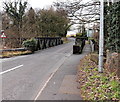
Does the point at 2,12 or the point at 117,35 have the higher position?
the point at 2,12

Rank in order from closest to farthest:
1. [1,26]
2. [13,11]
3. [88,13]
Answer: [88,13] → [1,26] → [13,11]

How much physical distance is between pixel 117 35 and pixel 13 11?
2217 centimetres

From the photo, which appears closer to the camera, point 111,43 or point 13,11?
point 111,43

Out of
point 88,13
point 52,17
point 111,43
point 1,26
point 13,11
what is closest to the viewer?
point 111,43

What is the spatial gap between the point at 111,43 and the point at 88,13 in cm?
485

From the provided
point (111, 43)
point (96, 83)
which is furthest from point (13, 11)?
point (96, 83)

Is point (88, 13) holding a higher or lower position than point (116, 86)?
higher

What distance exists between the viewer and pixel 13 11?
26297 mm

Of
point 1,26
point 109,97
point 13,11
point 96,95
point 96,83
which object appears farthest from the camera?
point 13,11

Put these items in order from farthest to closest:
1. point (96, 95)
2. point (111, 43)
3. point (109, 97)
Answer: point (111, 43) < point (96, 95) < point (109, 97)

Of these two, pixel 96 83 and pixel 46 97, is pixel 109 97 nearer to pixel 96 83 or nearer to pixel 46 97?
pixel 96 83

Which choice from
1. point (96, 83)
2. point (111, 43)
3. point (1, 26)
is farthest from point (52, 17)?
point (96, 83)

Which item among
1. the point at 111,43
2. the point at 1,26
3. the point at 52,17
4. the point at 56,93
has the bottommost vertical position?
the point at 56,93

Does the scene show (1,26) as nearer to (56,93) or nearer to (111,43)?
(111,43)
